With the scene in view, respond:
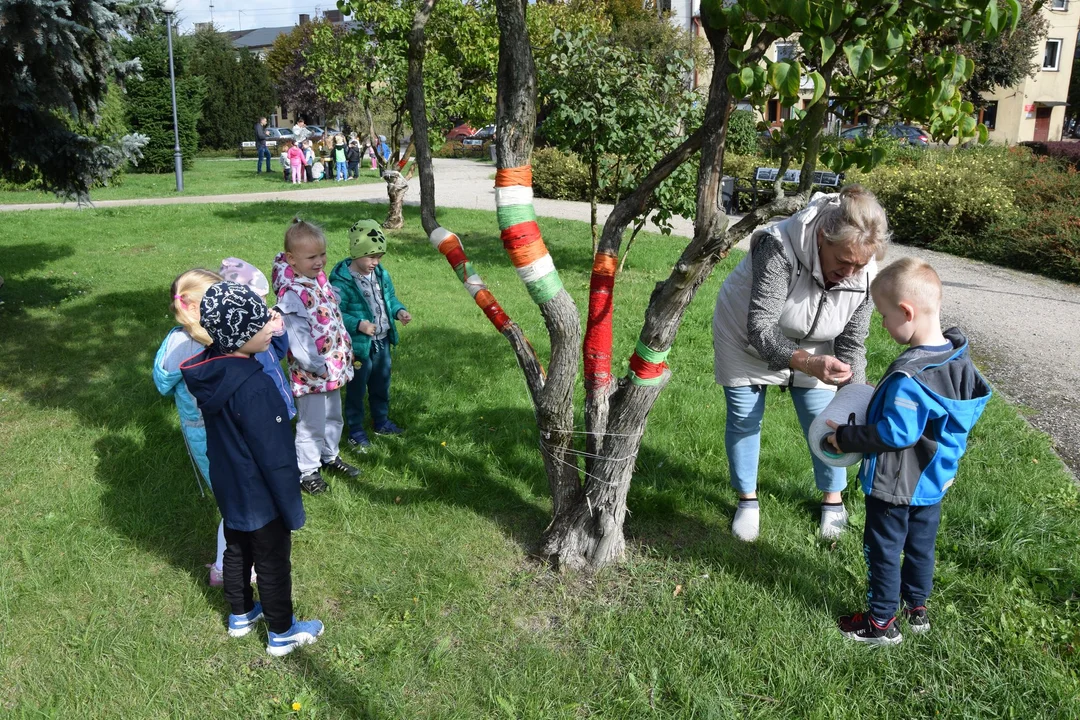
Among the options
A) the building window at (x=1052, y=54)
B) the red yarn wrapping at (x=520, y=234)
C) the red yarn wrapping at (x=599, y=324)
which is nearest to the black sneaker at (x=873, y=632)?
the red yarn wrapping at (x=599, y=324)

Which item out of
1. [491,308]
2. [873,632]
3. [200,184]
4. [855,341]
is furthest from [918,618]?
[200,184]

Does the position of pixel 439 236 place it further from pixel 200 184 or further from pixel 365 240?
pixel 200 184

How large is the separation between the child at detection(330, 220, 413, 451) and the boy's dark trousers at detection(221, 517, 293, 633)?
166 centimetres

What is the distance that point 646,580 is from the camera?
3.41 metres

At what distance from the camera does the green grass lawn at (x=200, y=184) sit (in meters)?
19.0

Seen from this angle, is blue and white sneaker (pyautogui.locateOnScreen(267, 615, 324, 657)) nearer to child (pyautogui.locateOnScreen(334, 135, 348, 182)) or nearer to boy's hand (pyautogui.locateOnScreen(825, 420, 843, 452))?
boy's hand (pyautogui.locateOnScreen(825, 420, 843, 452))

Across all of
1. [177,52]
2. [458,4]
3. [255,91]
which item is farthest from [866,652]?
[255,91]

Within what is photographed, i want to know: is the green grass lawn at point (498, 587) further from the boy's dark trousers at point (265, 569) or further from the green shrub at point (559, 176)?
the green shrub at point (559, 176)

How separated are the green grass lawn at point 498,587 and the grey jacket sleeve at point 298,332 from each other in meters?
0.72

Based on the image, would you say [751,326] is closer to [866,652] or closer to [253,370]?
[866,652]

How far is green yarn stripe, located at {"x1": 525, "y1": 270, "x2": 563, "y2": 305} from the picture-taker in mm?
3047

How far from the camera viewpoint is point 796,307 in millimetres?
3234

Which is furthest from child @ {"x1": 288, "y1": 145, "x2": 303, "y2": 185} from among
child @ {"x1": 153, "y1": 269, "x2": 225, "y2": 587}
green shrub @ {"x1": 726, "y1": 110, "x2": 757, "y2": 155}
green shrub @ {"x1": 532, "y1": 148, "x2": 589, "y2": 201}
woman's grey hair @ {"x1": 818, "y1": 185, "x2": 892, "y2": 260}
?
woman's grey hair @ {"x1": 818, "y1": 185, "x2": 892, "y2": 260}

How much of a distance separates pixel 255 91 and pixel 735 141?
2624cm
